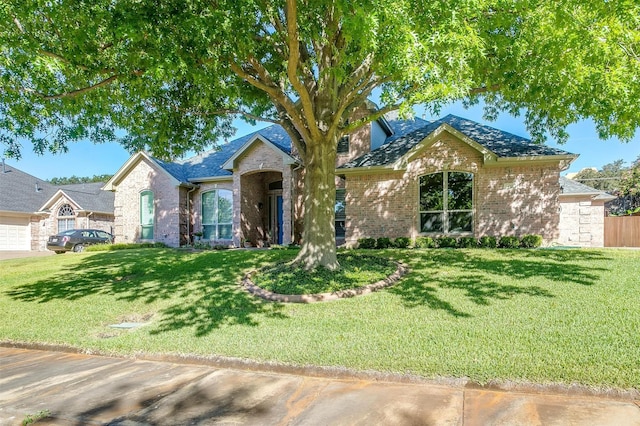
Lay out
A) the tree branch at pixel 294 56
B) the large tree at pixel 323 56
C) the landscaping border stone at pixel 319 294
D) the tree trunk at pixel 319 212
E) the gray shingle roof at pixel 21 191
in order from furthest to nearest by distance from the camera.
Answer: the gray shingle roof at pixel 21 191, the tree trunk at pixel 319 212, the landscaping border stone at pixel 319 294, the tree branch at pixel 294 56, the large tree at pixel 323 56

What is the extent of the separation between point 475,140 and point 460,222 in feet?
11.0

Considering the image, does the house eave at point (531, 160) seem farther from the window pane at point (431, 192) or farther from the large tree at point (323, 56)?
the large tree at point (323, 56)

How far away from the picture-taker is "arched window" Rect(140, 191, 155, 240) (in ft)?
66.0

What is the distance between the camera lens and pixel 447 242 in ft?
44.3

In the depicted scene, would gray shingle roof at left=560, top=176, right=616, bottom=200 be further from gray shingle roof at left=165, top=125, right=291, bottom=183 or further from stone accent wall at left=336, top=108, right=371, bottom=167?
gray shingle roof at left=165, top=125, right=291, bottom=183

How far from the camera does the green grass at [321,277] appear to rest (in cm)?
789

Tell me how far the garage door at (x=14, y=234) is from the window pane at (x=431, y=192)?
27.6 meters

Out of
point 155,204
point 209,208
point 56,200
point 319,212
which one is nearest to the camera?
point 319,212

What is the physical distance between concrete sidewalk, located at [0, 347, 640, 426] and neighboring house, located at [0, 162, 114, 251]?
23.4 meters

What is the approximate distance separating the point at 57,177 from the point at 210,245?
3301 inches

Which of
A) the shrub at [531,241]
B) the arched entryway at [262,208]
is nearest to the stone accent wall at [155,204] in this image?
the arched entryway at [262,208]

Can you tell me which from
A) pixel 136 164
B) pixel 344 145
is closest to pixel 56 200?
pixel 136 164

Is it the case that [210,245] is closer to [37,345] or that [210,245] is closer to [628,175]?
[37,345]

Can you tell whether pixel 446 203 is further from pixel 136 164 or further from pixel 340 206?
pixel 136 164
